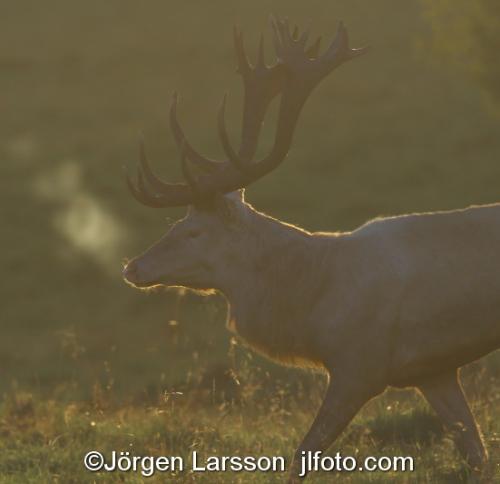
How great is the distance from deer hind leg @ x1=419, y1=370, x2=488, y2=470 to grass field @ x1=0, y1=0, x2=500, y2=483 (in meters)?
0.17

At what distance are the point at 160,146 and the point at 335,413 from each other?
21.2 m

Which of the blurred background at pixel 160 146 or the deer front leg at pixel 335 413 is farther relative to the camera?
the blurred background at pixel 160 146

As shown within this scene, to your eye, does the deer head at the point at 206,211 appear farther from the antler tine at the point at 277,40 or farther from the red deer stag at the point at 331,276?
the antler tine at the point at 277,40

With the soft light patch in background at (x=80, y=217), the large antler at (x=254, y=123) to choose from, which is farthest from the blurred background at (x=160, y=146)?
the large antler at (x=254, y=123)

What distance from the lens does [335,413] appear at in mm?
6996

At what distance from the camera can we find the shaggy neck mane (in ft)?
24.2

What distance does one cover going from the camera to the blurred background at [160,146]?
15852 mm

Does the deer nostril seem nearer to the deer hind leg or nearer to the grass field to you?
the grass field

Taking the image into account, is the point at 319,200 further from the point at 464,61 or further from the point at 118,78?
the point at 118,78

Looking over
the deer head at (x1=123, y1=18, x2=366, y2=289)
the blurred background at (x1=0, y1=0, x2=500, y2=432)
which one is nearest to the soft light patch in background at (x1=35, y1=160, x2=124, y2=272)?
the blurred background at (x1=0, y1=0, x2=500, y2=432)

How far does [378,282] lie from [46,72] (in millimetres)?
29323

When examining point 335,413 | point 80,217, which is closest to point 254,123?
point 335,413

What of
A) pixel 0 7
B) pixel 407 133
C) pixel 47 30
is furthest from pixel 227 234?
pixel 0 7

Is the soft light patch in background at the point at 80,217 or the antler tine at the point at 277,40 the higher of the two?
the soft light patch in background at the point at 80,217
